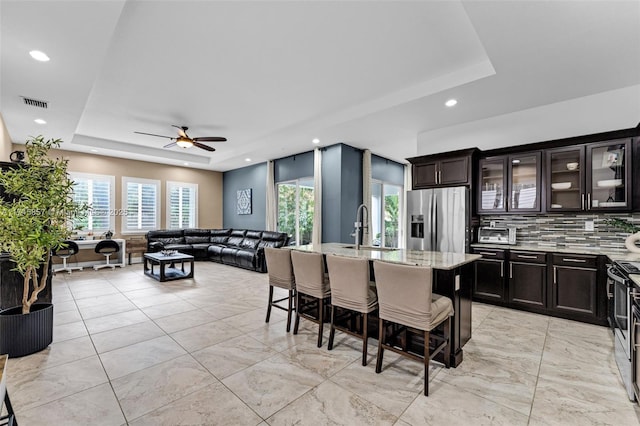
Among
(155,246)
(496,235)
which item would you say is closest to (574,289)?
(496,235)

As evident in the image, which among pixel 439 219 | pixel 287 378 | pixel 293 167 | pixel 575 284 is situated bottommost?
pixel 287 378

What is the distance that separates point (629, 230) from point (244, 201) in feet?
27.6

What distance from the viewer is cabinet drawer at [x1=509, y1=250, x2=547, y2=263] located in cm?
391

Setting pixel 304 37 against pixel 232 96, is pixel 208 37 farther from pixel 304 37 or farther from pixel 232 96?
pixel 232 96

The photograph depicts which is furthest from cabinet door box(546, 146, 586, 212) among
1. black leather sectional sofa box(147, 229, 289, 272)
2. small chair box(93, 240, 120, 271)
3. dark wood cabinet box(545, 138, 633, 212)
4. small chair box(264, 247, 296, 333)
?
small chair box(93, 240, 120, 271)

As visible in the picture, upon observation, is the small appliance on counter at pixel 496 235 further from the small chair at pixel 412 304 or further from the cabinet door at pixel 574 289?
the small chair at pixel 412 304

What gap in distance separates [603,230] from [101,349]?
6.20 metres

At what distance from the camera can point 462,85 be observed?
11.4ft

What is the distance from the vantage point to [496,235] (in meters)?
4.63

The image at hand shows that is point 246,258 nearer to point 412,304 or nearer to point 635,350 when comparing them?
point 412,304

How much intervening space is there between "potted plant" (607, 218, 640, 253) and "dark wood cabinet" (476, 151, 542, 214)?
0.80 metres

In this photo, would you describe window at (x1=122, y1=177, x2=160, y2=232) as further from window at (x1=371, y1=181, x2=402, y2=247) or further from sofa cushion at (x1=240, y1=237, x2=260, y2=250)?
window at (x1=371, y1=181, x2=402, y2=247)

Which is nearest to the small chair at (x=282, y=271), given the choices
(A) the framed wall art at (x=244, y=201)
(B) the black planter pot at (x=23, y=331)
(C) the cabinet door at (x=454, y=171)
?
(B) the black planter pot at (x=23, y=331)

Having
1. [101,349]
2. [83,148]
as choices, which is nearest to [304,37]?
[101,349]
